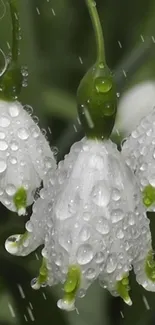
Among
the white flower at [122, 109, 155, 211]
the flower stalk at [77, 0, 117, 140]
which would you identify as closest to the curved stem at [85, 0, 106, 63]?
the flower stalk at [77, 0, 117, 140]

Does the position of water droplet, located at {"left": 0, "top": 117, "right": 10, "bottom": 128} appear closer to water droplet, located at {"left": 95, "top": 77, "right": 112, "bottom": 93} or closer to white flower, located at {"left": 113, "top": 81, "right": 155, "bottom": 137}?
water droplet, located at {"left": 95, "top": 77, "right": 112, "bottom": 93}

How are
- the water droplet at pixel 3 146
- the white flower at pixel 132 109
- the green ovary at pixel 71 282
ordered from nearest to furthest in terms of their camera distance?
the green ovary at pixel 71 282 < the water droplet at pixel 3 146 < the white flower at pixel 132 109

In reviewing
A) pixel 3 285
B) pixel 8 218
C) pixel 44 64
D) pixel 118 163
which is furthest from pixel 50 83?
pixel 118 163

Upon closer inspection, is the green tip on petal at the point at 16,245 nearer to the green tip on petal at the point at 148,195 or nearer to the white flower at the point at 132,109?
the green tip on petal at the point at 148,195

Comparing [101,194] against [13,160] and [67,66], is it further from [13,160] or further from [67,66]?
[67,66]

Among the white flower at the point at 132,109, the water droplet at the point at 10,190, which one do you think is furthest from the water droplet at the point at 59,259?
the white flower at the point at 132,109

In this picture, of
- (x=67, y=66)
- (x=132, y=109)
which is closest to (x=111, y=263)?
(x=132, y=109)
